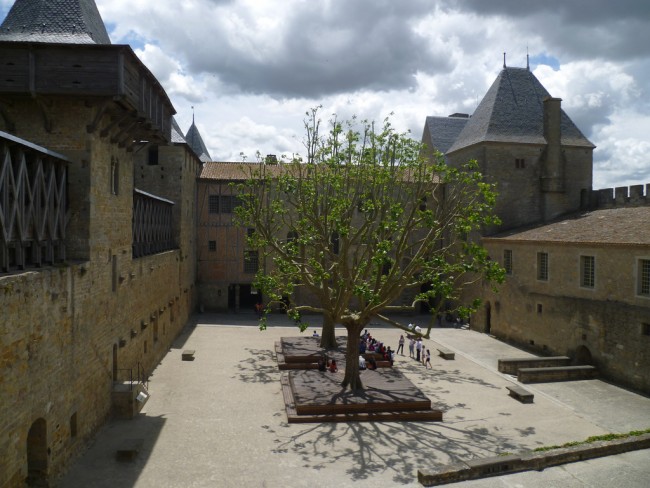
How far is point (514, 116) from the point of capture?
102 feet

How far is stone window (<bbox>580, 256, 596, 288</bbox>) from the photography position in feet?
70.8

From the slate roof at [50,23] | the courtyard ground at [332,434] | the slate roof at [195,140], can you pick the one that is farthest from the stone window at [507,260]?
the slate roof at [195,140]

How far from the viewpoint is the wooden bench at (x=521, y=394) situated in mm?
17250

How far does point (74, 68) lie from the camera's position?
12727mm

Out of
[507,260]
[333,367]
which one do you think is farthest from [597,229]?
[333,367]

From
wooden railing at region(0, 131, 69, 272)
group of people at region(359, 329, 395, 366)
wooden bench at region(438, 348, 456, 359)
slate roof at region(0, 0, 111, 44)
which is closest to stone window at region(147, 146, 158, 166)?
slate roof at region(0, 0, 111, 44)

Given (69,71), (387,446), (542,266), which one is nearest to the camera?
(69,71)

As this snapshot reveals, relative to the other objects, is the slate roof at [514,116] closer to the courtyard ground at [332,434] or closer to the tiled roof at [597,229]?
the tiled roof at [597,229]

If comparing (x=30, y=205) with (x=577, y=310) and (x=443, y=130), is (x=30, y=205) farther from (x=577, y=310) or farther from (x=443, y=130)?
(x=443, y=130)

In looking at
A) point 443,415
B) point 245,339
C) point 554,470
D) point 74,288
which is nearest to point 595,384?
point 443,415

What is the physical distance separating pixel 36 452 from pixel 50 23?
415 inches

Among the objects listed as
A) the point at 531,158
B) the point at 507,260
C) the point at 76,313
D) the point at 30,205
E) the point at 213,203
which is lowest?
the point at 76,313

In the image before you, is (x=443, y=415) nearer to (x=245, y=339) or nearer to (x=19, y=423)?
(x=19, y=423)

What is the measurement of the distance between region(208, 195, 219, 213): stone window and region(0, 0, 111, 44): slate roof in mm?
20337
